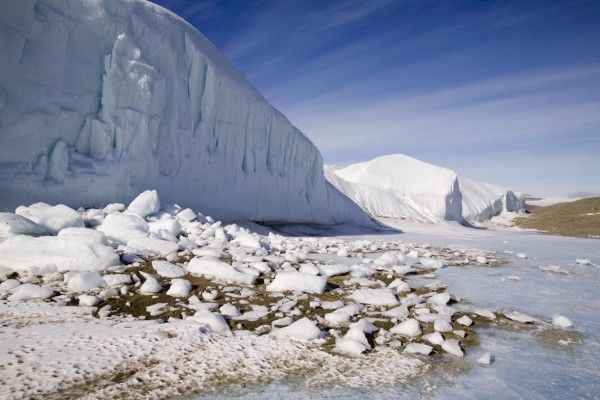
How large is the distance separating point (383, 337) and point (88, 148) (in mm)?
7452

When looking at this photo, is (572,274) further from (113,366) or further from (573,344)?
(113,366)

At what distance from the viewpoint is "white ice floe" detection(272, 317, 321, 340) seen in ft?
8.26

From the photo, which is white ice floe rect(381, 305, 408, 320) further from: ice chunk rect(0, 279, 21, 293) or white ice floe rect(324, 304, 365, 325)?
ice chunk rect(0, 279, 21, 293)

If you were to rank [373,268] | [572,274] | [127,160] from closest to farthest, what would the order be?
[373,268] < [572,274] < [127,160]

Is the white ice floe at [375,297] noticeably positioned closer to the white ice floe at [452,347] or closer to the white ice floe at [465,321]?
the white ice floe at [465,321]

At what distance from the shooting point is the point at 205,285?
147 inches

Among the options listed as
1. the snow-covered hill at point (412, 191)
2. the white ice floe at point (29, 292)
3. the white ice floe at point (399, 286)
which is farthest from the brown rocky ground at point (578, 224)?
the white ice floe at point (29, 292)

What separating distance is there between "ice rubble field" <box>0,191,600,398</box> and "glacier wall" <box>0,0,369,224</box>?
2.13 m

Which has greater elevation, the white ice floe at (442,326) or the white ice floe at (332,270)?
the white ice floe at (332,270)

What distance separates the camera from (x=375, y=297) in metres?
3.56

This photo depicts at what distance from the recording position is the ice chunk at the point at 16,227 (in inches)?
171

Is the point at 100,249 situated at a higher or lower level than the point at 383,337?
higher

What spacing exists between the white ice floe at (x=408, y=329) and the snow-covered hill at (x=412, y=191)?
2240 centimetres

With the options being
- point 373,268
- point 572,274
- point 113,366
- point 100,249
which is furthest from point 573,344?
point 100,249
